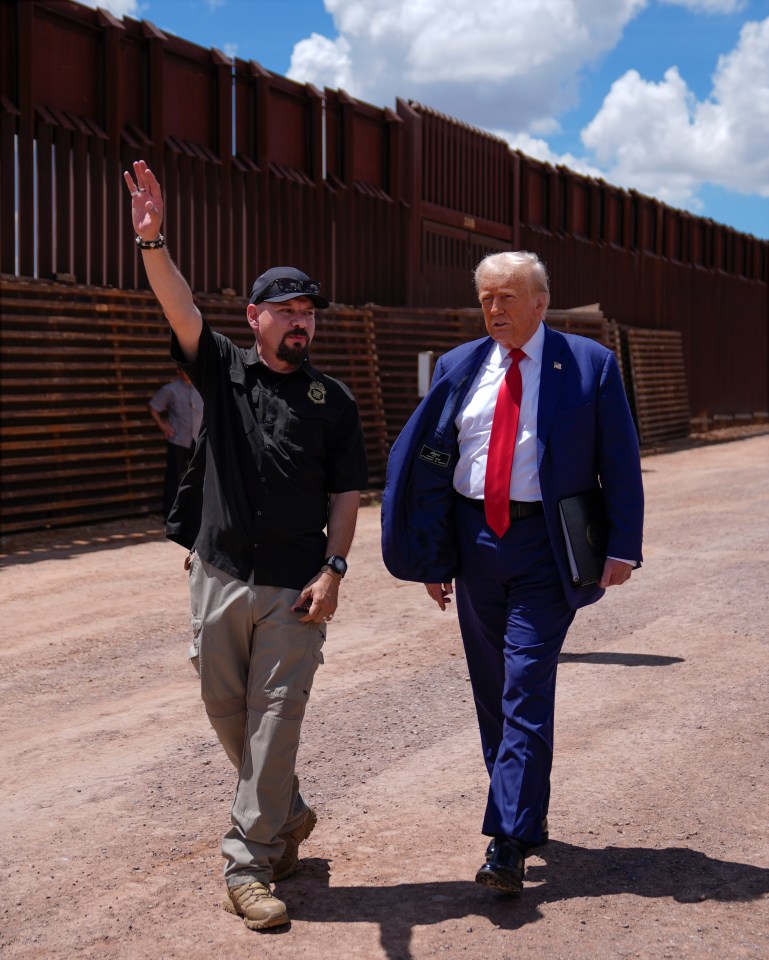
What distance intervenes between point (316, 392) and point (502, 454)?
2.19ft

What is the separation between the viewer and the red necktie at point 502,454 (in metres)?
4.19

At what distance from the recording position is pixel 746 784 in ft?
16.7

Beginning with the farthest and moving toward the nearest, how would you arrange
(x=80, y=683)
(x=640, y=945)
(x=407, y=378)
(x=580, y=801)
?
1. (x=407, y=378)
2. (x=80, y=683)
3. (x=580, y=801)
4. (x=640, y=945)

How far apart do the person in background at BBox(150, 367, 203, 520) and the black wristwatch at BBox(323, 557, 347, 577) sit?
8662 millimetres

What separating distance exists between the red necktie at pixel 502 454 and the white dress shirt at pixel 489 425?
3 centimetres

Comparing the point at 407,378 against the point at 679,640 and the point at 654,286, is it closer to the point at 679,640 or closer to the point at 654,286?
the point at 679,640

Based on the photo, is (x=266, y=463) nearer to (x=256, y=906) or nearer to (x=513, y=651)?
(x=513, y=651)

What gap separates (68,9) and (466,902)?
44.0ft

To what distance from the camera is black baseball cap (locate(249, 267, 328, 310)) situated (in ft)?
13.2

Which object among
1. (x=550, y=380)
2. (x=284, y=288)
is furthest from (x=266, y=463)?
(x=550, y=380)

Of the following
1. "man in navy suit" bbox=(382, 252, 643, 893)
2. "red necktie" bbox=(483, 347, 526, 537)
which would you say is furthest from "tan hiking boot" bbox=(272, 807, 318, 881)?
"red necktie" bbox=(483, 347, 526, 537)

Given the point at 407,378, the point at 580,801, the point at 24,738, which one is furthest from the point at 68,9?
the point at 580,801

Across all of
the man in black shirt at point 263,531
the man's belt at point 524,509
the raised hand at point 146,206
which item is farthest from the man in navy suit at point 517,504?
the raised hand at point 146,206

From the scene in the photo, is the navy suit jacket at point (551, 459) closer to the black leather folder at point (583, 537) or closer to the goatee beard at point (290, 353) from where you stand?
the black leather folder at point (583, 537)
